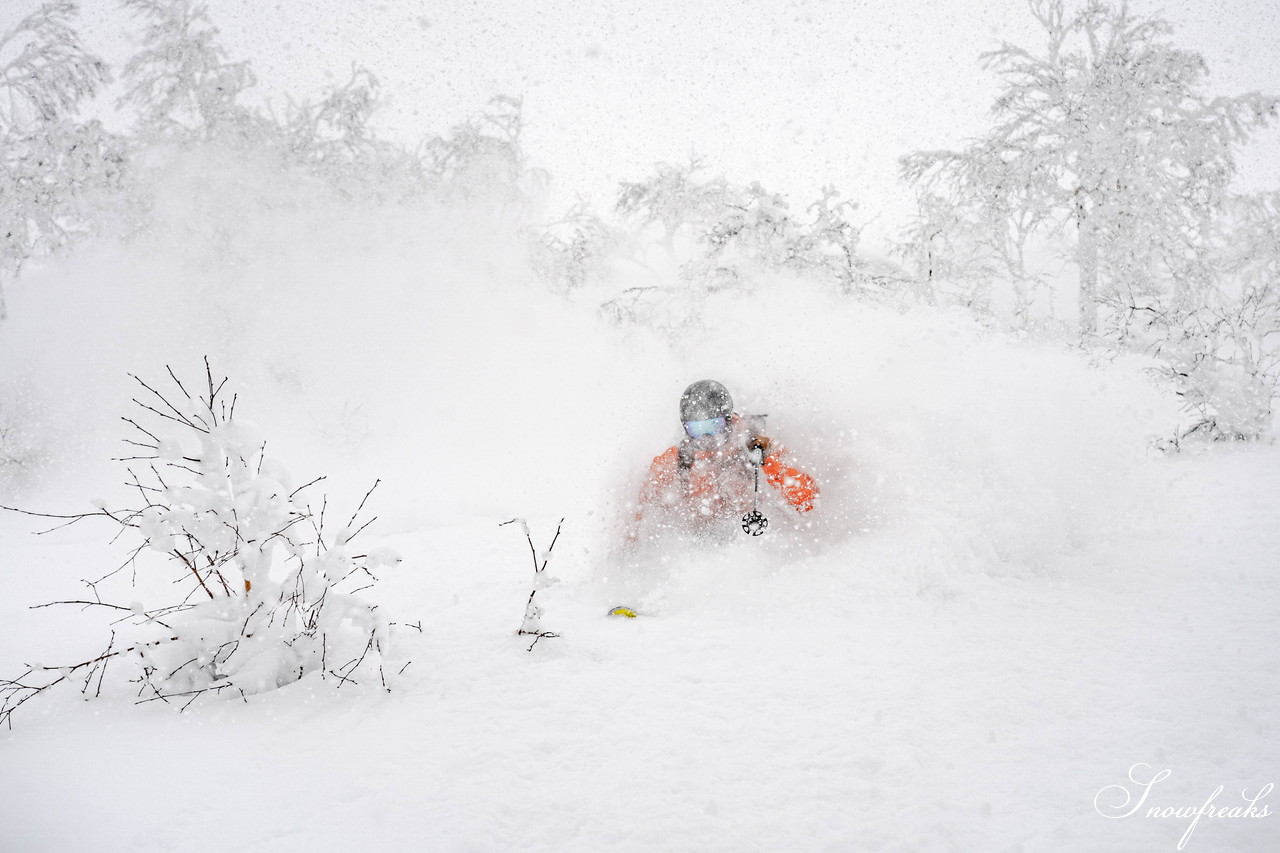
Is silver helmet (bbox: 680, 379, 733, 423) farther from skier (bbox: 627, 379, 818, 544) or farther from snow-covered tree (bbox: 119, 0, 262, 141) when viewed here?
snow-covered tree (bbox: 119, 0, 262, 141)

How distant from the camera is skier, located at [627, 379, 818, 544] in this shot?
14.3 feet

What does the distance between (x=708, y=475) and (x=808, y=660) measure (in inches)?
66.5

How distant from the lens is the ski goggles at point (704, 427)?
435 centimetres

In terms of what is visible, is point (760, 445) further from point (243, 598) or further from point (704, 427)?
point (243, 598)

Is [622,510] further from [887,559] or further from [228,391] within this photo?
[228,391]

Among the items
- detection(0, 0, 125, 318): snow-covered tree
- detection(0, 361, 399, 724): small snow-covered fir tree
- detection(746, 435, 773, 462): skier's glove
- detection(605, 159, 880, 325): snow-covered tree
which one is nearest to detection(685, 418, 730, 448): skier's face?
detection(746, 435, 773, 462): skier's glove

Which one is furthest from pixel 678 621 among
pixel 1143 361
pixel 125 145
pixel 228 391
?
pixel 125 145

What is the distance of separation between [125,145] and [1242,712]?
17032mm

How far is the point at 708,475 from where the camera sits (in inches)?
173

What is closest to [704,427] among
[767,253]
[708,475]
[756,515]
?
[708,475]

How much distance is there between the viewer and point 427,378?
39.4 ft

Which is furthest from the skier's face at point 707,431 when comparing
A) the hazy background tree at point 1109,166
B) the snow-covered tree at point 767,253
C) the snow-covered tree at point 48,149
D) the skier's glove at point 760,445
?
the snow-covered tree at point 48,149

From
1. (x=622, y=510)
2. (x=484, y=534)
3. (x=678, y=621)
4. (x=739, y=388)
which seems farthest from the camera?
(x=484, y=534)

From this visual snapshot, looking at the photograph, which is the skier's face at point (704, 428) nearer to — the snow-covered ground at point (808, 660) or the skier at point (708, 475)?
the skier at point (708, 475)
